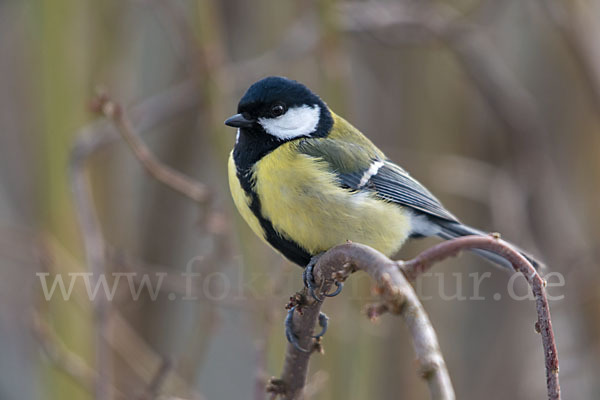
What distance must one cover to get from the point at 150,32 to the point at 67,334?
1472 mm

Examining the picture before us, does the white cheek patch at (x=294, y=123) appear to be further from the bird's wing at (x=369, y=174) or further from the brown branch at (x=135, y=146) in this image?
the brown branch at (x=135, y=146)

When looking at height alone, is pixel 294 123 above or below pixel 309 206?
above

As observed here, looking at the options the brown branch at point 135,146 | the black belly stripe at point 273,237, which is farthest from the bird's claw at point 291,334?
the brown branch at point 135,146

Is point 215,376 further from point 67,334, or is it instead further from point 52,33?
point 52,33

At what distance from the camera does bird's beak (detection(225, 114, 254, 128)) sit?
1661 millimetres

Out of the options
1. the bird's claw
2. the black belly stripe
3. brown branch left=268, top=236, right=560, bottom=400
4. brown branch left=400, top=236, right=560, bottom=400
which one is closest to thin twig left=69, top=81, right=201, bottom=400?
the black belly stripe

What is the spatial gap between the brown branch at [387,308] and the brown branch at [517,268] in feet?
0.09

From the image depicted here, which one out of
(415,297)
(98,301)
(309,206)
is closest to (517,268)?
(415,297)

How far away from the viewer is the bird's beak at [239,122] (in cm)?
166

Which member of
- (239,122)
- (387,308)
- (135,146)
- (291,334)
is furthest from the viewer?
(239,122)

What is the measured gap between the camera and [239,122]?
1673 mm

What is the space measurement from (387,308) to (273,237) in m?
0.86

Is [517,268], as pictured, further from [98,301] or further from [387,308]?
[98,301]

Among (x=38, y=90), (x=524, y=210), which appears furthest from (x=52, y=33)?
(x=524, y=210)
